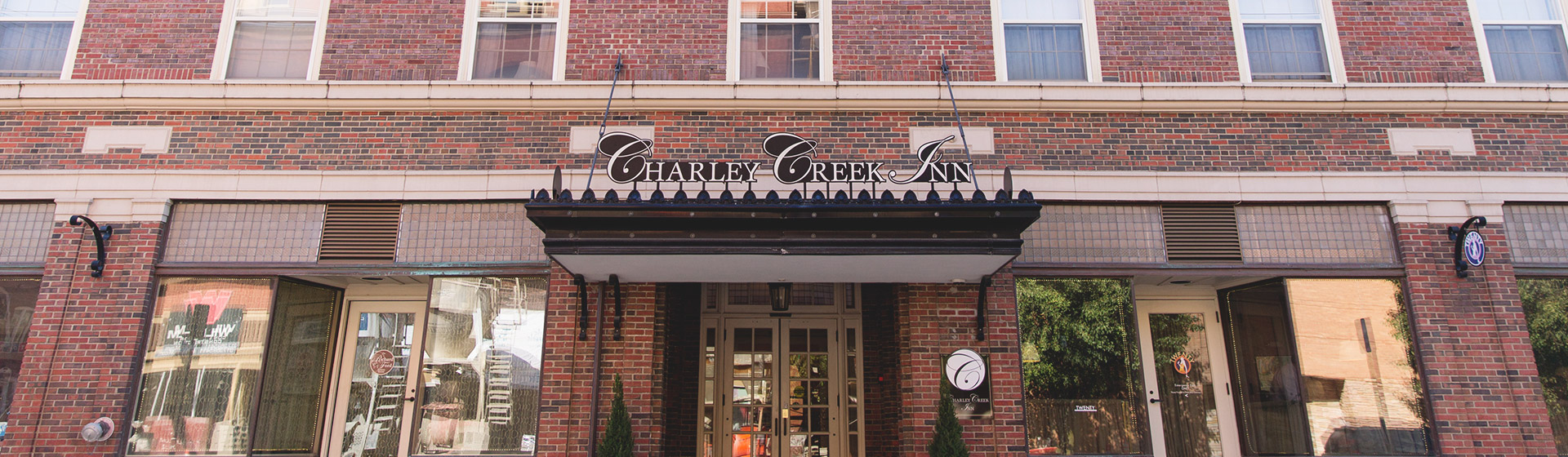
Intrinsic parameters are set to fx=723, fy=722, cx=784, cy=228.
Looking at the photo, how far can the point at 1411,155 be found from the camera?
754cm

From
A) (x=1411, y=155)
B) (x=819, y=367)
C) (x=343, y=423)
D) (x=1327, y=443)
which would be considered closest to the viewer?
(x=1327, y=443)

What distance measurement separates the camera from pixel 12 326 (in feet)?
23.4

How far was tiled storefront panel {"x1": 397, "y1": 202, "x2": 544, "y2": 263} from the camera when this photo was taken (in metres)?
7.25

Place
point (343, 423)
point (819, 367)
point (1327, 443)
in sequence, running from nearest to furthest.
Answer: point (1327, 443), point (343, 423), point (819, 367)

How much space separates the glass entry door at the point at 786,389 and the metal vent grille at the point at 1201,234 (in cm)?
367

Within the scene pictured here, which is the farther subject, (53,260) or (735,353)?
(735,353)

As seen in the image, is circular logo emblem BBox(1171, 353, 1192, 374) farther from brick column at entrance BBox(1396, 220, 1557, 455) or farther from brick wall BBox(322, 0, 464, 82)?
brick wall BBox(322, 0, 464, 82)

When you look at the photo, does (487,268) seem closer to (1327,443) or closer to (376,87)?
(376,87)

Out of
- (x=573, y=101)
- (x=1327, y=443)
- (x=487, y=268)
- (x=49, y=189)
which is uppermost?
(x=573, y=101)

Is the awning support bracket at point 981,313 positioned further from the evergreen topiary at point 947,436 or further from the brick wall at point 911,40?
the brick wall at point 911,40

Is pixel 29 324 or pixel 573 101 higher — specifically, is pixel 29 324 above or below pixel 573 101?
below

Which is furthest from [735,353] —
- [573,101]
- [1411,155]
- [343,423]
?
[1411,155]

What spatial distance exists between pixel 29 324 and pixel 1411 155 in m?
14.1

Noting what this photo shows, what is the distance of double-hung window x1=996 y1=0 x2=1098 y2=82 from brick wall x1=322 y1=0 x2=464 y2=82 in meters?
6.10
